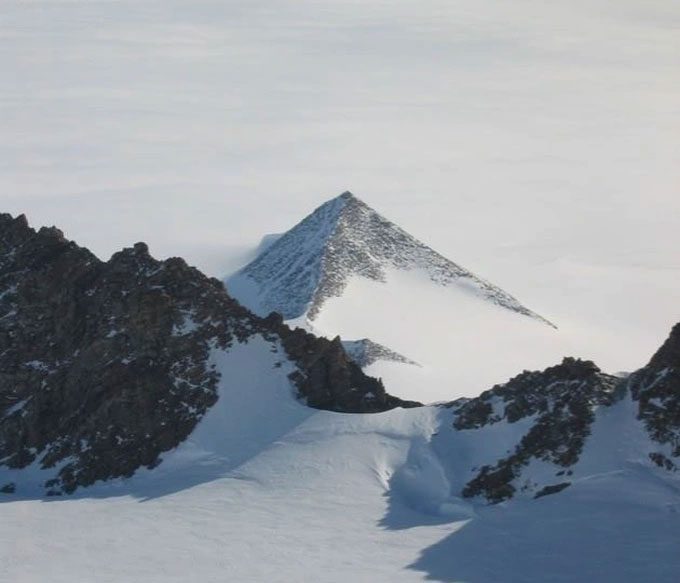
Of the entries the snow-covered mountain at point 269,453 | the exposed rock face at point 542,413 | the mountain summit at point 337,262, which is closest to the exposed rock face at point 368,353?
the mountain summit at point 337,262

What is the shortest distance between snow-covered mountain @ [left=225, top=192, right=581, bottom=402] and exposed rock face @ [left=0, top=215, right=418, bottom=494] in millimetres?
30167

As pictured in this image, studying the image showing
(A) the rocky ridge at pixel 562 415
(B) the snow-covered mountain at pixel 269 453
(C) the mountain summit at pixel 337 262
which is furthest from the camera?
(C) the mountain summit at pixel 337 262

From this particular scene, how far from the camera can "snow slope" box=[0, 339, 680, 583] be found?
71.7 metres

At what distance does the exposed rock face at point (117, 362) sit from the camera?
89.4 m

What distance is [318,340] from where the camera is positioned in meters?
94.0

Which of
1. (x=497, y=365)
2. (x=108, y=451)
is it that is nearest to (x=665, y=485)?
(x=108, y=451)

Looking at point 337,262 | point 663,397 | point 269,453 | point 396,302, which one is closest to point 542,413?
point 663,397

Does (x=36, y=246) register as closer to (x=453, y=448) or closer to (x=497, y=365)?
(x=453, y=448)

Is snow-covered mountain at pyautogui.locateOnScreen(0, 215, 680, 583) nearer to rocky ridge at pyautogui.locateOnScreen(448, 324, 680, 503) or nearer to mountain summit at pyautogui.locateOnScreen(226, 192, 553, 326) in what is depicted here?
rocky ridge at pyautogui.locateOnScreen(448, 324, 680, 503)

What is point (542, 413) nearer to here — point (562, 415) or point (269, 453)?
point (562, 415)

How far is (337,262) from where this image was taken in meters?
150

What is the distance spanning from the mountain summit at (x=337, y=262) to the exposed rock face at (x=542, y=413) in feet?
186

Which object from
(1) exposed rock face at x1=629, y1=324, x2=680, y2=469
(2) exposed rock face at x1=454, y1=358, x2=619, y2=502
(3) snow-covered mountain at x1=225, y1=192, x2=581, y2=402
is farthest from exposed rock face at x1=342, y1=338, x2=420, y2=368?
(1) exposed rock face at x1=629, y1=324, x2=680, y2=469

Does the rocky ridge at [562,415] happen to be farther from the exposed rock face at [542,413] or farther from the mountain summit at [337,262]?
the mountain summit at [337,262]
